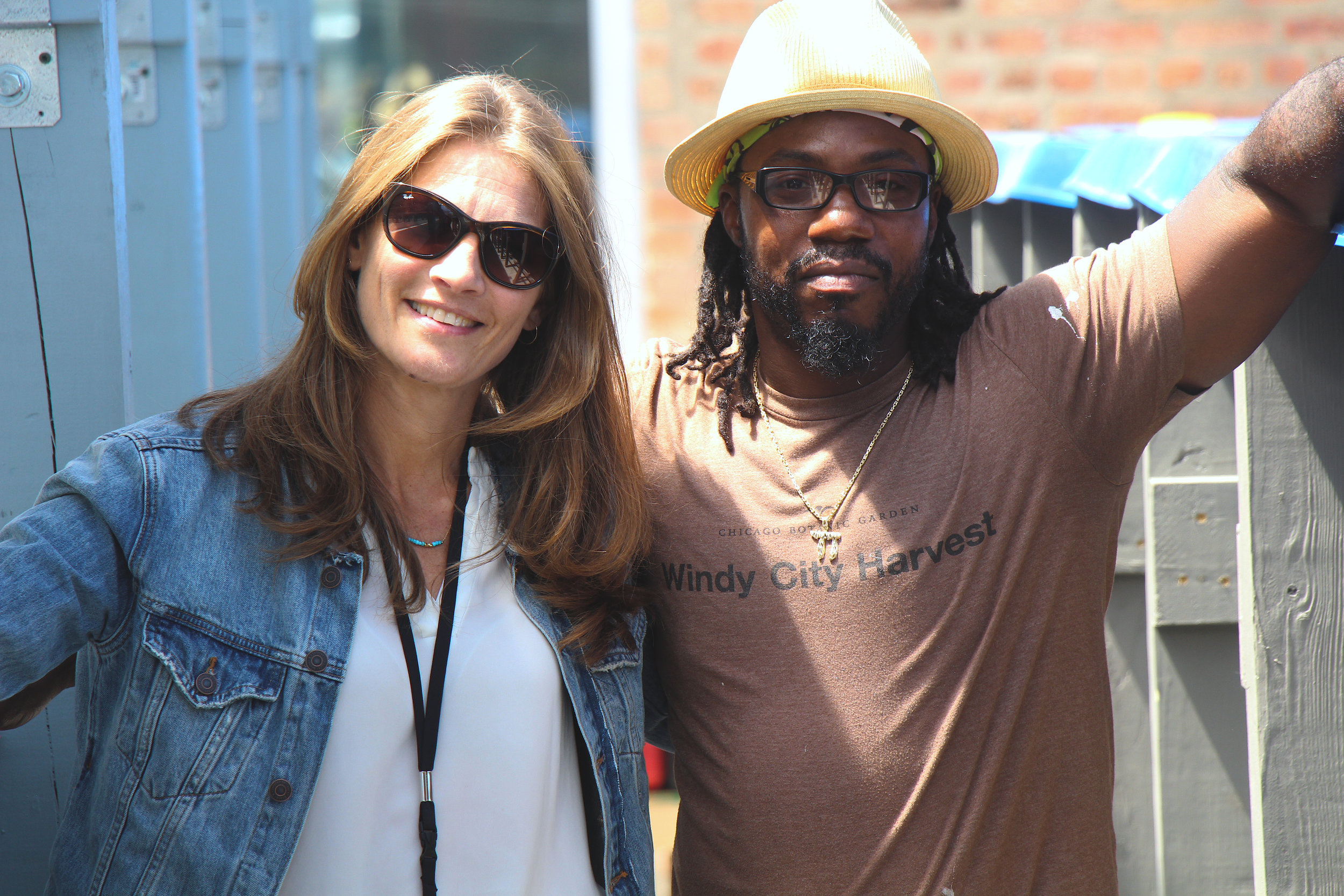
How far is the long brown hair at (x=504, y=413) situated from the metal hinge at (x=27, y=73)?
1.43ft

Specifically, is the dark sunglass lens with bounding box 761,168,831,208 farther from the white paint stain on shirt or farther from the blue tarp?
the blue tarp

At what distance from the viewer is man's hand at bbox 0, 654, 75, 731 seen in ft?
5.09

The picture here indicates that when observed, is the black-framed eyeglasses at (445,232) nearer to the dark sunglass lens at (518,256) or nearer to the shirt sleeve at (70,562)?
the dark sunglass lens at (518,256)

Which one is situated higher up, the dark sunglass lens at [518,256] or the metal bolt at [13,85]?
the metal bolt at [13,85]

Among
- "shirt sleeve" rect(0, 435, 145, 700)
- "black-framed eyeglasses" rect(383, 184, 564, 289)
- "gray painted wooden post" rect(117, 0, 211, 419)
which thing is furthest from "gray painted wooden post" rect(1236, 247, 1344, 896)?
"gray painted wooden post" rect(117, 0, 211, 419)

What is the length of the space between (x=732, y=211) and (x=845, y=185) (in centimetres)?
35

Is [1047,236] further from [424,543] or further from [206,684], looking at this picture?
[206,684]

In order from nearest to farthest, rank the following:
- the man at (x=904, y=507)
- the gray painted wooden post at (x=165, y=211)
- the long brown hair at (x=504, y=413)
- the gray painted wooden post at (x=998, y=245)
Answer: the long brown hair at (x=504, y=413) < the man at (x=904, y=507) < the gray painted wooden post at (x=165, y=211) < the gray painted wooden post at (x=998, y=245)

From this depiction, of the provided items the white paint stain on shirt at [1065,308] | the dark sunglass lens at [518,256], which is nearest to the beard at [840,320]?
the white paint stain on shirt at [1065,308]

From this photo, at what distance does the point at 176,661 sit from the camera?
1.58 metres

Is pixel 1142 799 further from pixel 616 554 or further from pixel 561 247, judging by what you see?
pixel 561 247

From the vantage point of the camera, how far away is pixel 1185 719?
93.4 inches

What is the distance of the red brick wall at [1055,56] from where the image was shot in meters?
4.58

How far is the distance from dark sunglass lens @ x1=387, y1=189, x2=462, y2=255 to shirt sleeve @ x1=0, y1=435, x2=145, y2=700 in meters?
0.49
